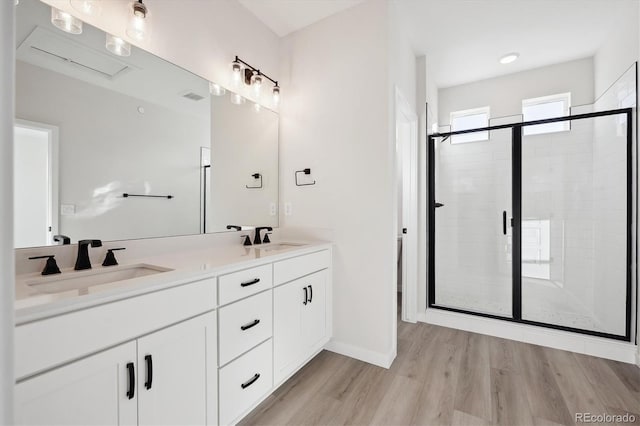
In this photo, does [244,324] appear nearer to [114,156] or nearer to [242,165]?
[114,156]

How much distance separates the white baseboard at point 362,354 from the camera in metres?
2.05

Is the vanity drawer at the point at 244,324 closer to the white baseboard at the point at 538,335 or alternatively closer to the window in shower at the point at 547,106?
the white baseboard at the point at 538,335

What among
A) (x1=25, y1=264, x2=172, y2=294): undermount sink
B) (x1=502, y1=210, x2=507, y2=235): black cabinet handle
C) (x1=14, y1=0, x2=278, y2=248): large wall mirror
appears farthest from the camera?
(x1=502, y1=210, x2=507, y2=235): black cabinet handle

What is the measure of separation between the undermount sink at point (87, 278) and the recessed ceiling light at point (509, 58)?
378 cm

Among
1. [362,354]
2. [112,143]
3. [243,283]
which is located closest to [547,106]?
[362,354]

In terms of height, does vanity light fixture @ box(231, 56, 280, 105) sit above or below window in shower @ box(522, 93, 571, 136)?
below

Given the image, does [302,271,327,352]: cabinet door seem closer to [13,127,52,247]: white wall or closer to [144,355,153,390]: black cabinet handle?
[144,355,153,390]: black cabinet handle

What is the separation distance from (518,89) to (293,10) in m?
2.93

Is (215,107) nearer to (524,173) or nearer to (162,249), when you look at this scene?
(162,249)

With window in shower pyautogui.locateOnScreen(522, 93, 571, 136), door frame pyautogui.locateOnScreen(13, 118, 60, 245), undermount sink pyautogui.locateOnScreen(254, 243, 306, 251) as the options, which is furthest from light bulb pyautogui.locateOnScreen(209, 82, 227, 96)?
window in shower pyautogui.locateOnScreen(522, 93, 571, 136)

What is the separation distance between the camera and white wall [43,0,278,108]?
4.86ft

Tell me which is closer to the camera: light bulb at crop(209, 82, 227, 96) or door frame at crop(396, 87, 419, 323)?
light bulb at crop(209, 82, 227, 96)

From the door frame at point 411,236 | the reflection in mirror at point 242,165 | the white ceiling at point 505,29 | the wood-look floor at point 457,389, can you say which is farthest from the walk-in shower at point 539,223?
the reflection in mirror at point 242,165

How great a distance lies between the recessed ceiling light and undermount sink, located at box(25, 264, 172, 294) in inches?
149
